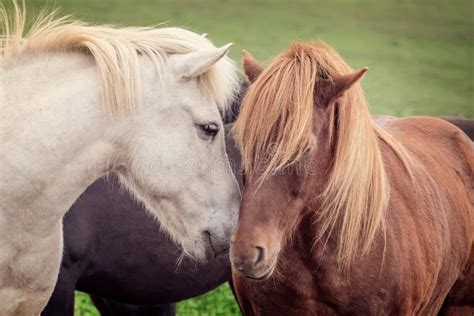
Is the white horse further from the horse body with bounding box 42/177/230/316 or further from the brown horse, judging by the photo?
the horse body with bounding box 42/177/230/316

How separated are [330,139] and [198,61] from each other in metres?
0.67

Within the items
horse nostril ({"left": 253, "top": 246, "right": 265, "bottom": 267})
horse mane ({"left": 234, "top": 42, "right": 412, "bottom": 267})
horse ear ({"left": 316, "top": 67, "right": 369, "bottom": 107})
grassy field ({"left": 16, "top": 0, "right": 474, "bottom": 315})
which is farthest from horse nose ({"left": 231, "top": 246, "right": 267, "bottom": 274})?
grassy field ({"left": 16, "top": 0, "right": 474, "bottom": 315})

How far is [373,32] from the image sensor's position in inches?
902

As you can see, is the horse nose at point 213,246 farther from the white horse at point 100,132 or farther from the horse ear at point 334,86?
the horse ear at point 334,86

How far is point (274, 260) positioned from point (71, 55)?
1.23 meters

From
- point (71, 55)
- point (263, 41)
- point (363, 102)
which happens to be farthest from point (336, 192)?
point (263, 41)

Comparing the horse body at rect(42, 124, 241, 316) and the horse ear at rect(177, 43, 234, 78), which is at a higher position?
the horse ear at rect(177, 43, 234, 78)

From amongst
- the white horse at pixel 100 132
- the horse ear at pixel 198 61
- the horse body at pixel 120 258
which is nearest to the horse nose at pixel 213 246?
the white horse at pixel 100 132

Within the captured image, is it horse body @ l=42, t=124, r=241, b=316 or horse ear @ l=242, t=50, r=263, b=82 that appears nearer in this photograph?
horse ear @ l=242, t=50, r=263, b=82

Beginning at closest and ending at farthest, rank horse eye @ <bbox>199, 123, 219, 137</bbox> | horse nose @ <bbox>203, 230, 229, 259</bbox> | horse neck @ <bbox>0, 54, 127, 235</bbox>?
horse neck @ <bbox>0, 54, 127, 235</bbox> < horse eye @ <bbox>199, 123, 219, 137</bbox> < horse nose @ <bbox>203, 230, 229, 259</bbox>

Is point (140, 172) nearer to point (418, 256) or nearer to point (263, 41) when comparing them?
point (418, 256)

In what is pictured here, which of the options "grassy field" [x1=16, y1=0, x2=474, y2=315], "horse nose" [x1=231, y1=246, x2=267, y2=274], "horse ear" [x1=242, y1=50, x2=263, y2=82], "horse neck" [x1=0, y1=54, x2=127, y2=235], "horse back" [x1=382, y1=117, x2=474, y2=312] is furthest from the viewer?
"grassy field" [x1=16, y1=0, x2=474, y2=315]

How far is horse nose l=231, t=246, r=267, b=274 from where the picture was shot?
3799mm

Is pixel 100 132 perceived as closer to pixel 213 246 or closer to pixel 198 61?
pixel 198 61
